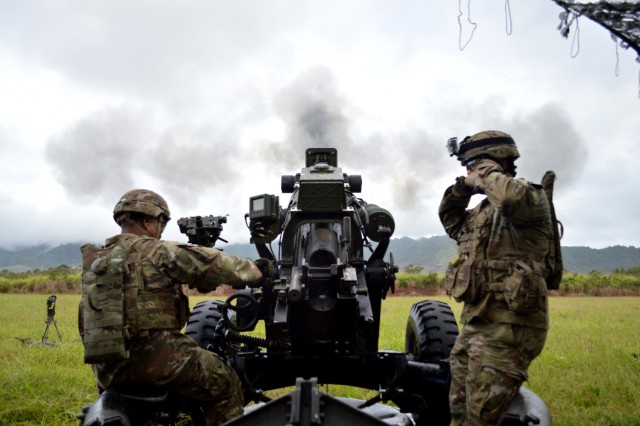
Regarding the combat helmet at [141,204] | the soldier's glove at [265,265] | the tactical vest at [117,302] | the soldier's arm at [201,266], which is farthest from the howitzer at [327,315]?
the combat helmet at [141,204]

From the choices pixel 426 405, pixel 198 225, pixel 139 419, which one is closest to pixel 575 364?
pixel 426 405

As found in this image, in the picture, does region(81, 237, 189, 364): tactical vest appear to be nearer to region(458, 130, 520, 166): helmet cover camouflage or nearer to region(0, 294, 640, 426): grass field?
region(0, 294, 640, 426): grass field

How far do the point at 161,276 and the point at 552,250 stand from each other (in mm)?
2430

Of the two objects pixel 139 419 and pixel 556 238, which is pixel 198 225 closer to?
pixel 139 419

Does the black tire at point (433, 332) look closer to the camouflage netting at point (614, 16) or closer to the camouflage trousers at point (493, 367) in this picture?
the camouflage trousers at point (493, 367)

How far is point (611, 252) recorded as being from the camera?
6604 inches

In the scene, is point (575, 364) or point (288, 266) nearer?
point (288, 266)

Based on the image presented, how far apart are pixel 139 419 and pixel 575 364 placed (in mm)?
5523

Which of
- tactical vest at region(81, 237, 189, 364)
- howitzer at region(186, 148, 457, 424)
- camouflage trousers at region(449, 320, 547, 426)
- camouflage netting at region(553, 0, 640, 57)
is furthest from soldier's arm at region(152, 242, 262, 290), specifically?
camouflage netting at region(553, 0, 640, 57)

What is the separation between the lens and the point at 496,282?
3.32m

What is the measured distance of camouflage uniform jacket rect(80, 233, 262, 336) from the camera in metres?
3.42

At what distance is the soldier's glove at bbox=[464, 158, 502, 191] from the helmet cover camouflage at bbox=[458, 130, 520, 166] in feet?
0.19

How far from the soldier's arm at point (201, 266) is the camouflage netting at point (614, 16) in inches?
128

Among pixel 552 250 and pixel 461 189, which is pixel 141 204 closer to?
pixel 461 189
